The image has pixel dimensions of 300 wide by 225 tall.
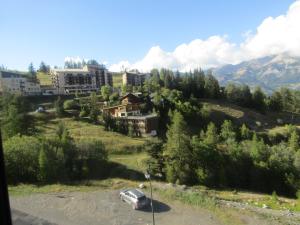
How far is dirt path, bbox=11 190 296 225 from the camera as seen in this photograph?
18266mm

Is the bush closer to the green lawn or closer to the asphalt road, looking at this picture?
the asphalt road

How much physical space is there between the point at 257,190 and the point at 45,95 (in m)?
58.2

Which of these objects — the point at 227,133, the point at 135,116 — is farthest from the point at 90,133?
the point at 227,133

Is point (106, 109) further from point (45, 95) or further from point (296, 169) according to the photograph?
point (296, 169)

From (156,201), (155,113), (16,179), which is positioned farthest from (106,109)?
(156,201)

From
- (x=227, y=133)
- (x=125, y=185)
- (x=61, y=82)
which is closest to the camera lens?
(x=125, y=185)

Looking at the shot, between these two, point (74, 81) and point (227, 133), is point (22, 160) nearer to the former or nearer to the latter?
point (227, 133)

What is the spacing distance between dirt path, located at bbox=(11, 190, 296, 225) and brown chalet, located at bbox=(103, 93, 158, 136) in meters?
28.4

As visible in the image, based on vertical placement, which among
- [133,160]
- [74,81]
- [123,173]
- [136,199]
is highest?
[74,81]

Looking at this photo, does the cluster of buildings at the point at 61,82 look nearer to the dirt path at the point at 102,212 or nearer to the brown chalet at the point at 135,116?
the brown chalet at the point at 135,116

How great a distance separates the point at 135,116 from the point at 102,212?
112 feet

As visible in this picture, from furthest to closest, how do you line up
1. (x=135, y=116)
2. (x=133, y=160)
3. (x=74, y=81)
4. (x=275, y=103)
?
(x=74, y=81)
(x=275, y=103)
(x=135, y=116)
(x=133, y=160)

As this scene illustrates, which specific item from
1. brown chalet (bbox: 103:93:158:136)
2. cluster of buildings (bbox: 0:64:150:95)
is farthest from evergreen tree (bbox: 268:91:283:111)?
cluster of buildings (bbox: 0:64:150:95)

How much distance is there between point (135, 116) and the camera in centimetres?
5297
